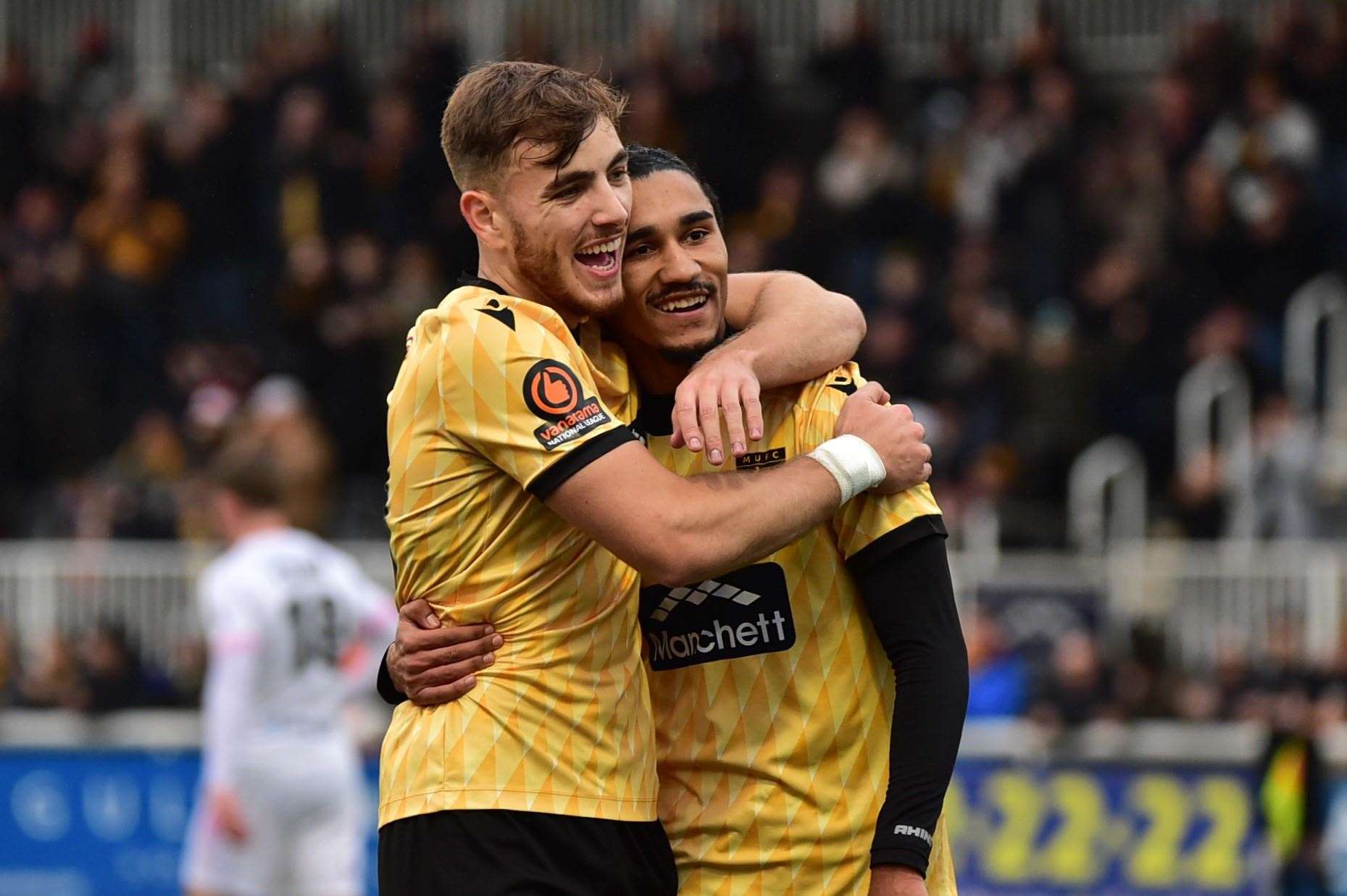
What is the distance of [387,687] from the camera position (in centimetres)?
443

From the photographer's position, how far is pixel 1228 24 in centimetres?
1495

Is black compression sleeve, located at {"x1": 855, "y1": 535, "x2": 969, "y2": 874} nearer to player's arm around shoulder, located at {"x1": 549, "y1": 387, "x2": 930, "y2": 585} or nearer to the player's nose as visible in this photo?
player's arm around shoulder, located at {"x1": 549, "y1": 387, "x2": 930, "y2": 585}

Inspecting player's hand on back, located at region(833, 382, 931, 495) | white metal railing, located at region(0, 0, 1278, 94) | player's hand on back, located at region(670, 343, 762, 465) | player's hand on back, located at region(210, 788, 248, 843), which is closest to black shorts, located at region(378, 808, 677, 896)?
player's hand on back, located at region(670, 343, 762, 465)

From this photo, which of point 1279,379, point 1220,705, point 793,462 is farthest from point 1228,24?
point 793,462

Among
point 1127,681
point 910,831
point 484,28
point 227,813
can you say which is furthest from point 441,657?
point 484,28

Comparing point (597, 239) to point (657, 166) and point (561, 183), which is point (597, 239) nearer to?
point (561, 183)

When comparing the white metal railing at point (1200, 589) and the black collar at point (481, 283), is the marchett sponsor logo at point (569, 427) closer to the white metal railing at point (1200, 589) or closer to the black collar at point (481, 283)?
the black collar at point (481, 283)

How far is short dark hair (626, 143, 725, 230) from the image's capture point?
4309 mm

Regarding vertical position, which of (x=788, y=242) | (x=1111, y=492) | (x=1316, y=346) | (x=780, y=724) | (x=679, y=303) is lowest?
(x=1111, y=492)

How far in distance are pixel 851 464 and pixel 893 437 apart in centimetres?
13

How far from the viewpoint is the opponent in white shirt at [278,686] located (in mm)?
9039

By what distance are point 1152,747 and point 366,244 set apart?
6826 mm

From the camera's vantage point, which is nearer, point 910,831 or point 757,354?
point 910,831

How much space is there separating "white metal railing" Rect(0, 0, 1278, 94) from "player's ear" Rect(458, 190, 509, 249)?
1221 centimetres
